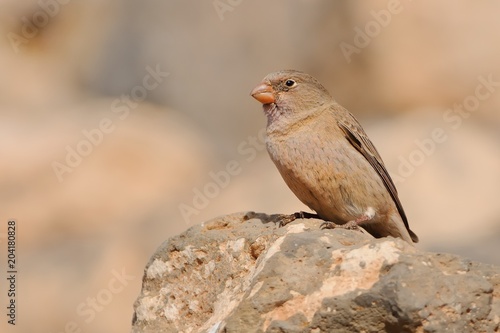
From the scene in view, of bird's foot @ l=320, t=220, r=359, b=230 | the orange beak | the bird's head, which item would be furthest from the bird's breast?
the orange beak

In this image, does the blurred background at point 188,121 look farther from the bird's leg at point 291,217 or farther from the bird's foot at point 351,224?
the bird's leg at point 291,217

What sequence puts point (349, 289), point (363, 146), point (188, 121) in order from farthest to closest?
point (188, 121) < point (363, 146) < point (349, 289)

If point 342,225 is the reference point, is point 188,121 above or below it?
above

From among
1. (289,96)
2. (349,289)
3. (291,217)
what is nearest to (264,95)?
(289,96)

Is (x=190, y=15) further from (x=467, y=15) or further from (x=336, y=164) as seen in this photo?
(x=336, y=164)

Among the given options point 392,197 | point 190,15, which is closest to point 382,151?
point 190,15

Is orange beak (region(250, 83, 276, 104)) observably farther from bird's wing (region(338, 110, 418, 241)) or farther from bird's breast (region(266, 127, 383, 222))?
bird's wing (region(338, 110, 418, 241))

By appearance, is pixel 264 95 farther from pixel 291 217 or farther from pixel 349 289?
pixel 349 289
